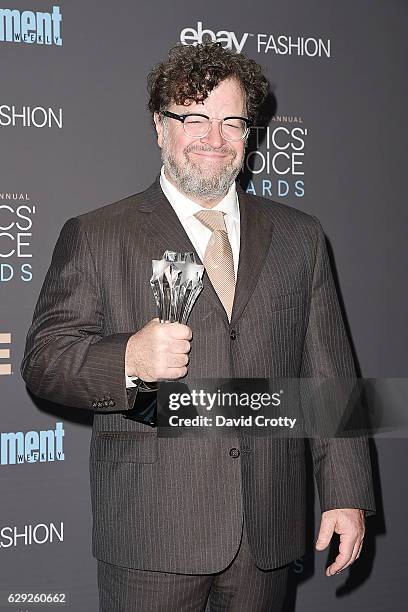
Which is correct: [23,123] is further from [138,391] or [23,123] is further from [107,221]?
[138,391]

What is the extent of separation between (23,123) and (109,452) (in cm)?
133

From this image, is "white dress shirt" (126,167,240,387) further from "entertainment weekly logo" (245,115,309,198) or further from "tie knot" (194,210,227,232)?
"entertainment weekly logo" (245,115,309,198)

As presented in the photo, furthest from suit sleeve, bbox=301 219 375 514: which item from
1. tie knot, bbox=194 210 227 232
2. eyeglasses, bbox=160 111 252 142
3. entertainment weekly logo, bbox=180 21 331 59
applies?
entertainment weekly logo, bbox=180 21 331 59

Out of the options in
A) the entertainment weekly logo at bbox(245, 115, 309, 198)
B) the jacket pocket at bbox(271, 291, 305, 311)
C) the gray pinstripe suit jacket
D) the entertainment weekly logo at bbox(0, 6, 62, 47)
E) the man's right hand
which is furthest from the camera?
the entertainment weekly logo at bbox(245, 115, 309, 198)

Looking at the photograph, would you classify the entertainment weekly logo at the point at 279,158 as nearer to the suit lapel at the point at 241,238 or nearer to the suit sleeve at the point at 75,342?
the suit lapel at the point at 241,238

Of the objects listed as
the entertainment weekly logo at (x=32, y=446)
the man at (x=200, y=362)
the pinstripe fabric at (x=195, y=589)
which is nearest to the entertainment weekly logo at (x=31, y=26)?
the man at (x=200, y=362)

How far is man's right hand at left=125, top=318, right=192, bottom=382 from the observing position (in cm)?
156

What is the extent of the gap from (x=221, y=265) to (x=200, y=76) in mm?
468

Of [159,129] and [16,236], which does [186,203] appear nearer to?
[159,129]

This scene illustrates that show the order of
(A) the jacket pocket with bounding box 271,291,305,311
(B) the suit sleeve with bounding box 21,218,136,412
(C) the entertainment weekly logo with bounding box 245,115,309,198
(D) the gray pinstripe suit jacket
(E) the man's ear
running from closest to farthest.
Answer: (B) the suit sleeve with bounding box 21,218,136,412, (D) the gray pinstripe suit jacket, (A) the jacket pocket with bounding box 271,291,305,311, (E) the man's ear, (C) the entertainment weekly logo with bounding box 245,115,309,198

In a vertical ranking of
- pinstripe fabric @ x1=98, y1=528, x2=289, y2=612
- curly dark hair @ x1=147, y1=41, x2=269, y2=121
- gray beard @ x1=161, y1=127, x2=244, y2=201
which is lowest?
pinstripe fabric @ x1=98, y1=528, x2=289, y2=612

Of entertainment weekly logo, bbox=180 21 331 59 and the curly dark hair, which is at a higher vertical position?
entertainment weekly logo, bbox=180 21 331 59

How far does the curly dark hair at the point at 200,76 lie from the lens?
195 cm

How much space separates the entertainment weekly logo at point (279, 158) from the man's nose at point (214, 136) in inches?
42.6
